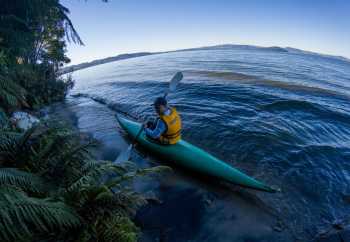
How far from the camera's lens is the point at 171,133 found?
734 centimetres

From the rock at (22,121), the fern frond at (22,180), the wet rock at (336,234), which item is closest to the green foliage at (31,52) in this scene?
the rock at (22,121)

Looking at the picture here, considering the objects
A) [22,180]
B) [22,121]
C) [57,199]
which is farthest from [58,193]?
[22,121]

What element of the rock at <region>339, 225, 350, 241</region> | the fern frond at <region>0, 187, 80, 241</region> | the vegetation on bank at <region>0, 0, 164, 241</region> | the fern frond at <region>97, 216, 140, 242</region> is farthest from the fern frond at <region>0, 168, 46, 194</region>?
the rock at <region>339, 225, 350, 241</region>

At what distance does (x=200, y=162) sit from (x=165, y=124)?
1489mm

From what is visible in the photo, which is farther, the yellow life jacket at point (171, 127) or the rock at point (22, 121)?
the rock at point (22, 121)

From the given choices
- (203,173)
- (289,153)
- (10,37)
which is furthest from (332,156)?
(10,37)

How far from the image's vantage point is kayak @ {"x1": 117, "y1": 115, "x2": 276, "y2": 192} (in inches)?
240

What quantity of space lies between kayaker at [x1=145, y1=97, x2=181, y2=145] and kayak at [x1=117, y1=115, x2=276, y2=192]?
0.24 m

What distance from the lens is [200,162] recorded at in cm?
684

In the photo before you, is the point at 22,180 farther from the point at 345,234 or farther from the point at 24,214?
the point at 345,234

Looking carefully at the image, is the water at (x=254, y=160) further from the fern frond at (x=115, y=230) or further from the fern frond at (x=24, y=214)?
the fern frond at (x=24, y=214)

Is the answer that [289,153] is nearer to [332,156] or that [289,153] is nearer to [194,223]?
[332,156]

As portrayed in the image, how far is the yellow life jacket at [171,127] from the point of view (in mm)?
7047

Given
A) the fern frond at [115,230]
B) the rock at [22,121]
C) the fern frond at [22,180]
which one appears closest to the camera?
the fern frond at [115,230]
